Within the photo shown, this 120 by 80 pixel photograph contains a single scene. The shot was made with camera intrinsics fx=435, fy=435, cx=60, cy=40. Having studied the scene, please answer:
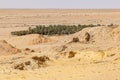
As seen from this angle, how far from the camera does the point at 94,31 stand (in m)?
24.9

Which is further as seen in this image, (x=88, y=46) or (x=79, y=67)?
Result: (x=88, y=46)

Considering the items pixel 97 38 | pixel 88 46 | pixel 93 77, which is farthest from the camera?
pixel 97 38

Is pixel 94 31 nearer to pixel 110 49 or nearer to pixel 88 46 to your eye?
pixel 88 46

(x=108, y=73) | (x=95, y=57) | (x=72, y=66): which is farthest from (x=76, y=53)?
(x=108, y=73)

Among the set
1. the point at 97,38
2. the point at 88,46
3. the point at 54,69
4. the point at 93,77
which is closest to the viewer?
the point at 93,77

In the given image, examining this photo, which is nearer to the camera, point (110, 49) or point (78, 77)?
point (78, 77)

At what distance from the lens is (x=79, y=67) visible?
1616cm

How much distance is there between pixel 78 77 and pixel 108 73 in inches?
47.3

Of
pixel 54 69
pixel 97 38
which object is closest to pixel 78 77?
pixel 54 69

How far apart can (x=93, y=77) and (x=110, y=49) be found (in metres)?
5.88

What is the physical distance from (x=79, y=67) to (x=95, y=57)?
9.60 ft

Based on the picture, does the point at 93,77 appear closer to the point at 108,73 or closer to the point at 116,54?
the point at 108,73

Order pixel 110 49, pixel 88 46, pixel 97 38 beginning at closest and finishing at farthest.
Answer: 1. pixel 110 49
2. pixel 88 46
3. pixel 97 38

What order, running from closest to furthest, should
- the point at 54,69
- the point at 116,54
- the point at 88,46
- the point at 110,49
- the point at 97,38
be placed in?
the point at 54,69 → the point at 116,54 → the point at 110,49 → the point at 88,46 → the point at 97,38
